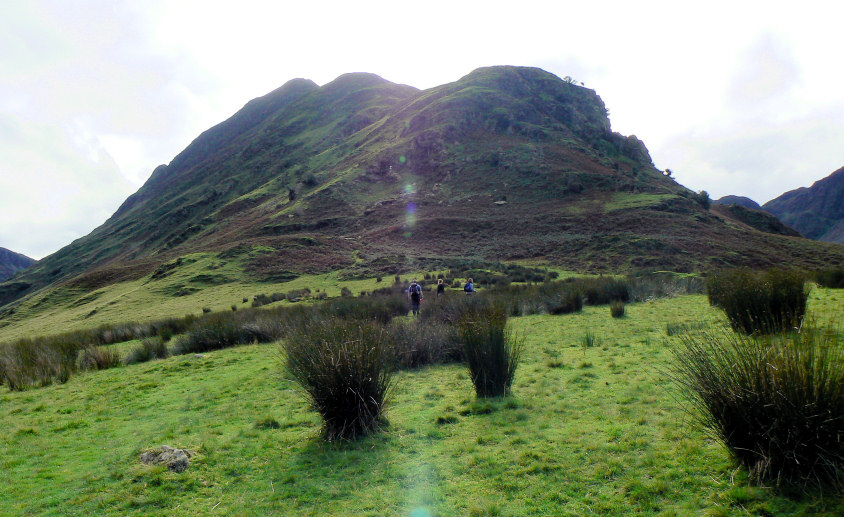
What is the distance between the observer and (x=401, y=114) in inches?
3930

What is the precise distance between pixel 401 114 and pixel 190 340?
297 feet

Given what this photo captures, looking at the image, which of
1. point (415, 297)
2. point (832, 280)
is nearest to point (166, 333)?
point (415, 297)

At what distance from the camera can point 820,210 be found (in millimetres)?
140250

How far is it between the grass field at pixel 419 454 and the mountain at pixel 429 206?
3370 cm

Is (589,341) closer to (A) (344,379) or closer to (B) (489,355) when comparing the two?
(B) (489,355)

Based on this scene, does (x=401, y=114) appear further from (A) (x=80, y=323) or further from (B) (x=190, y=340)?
(B) (x=190, y=340)

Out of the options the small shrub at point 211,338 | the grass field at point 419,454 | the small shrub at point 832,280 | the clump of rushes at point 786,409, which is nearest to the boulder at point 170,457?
the grass field at point 419,454

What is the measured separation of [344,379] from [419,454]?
Result: 1407mm

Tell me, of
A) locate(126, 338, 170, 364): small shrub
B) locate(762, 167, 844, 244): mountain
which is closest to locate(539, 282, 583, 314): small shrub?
locate(126, 338, 170, 364): small shrub

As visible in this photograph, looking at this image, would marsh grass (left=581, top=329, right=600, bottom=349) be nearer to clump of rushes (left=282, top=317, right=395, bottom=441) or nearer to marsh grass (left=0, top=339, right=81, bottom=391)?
clump of rushes (left=282, top=317, right=395, bottom=441)

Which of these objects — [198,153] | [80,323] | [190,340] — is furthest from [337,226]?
[198,153]

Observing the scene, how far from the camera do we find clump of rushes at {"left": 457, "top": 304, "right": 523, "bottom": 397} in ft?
24.7

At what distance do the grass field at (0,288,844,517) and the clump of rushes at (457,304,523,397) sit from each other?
33 centimetres

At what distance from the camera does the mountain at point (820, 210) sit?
427 ft
